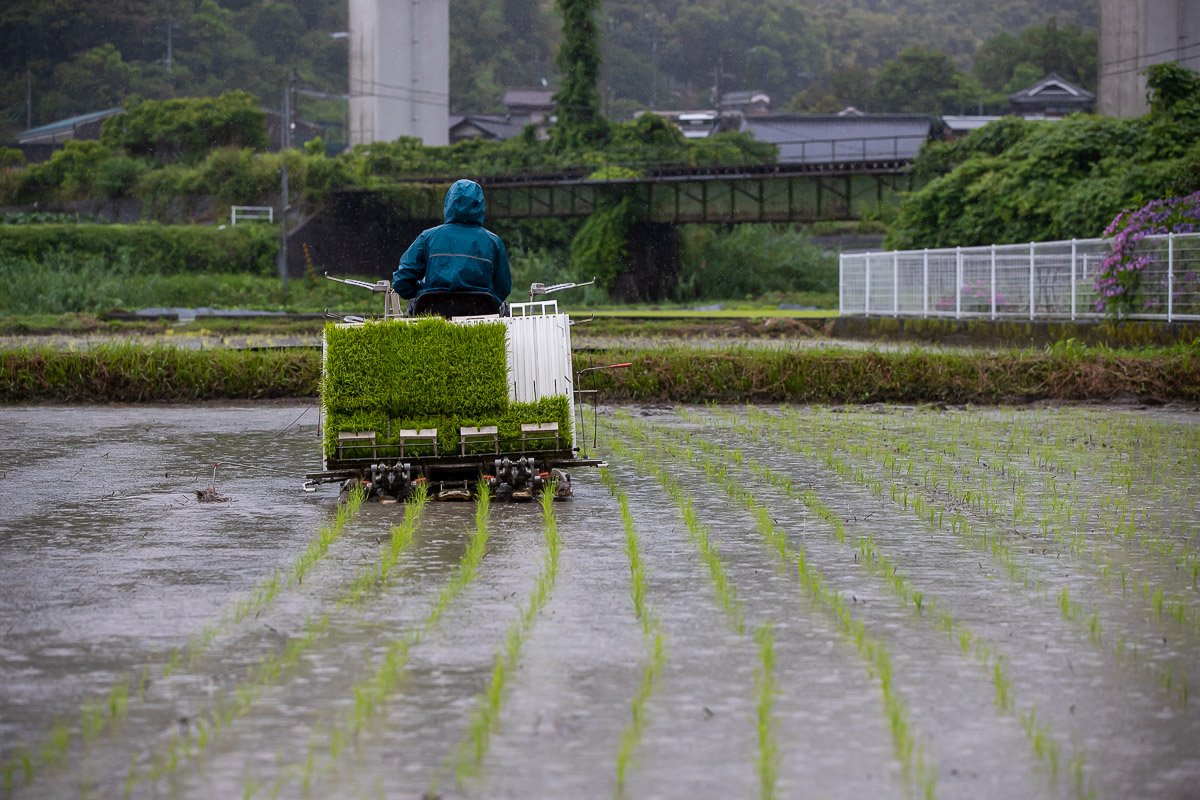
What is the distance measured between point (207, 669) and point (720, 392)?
1111 cm

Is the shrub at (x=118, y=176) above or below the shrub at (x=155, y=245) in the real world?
above

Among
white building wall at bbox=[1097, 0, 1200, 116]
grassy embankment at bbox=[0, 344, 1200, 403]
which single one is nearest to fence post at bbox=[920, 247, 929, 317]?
grassy embankment at bbox=[0, 344, 1200, 403]

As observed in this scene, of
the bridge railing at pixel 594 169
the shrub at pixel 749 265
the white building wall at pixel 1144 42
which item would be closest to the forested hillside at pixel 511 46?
the bridge railing at pixel 594 169

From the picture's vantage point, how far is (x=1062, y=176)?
31500 millimetres

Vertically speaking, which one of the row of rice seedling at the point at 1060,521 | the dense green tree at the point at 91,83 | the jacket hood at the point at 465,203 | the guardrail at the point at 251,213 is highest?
the dense green tree at the point at 91,83

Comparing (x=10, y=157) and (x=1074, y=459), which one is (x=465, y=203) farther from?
(x=10, y=157)

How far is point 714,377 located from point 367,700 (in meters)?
11.3

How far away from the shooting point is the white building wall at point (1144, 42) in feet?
183

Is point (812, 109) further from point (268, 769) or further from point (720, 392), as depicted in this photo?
point (268, 769)

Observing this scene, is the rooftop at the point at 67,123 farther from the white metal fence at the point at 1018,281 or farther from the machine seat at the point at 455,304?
the machine seat at the point at 455,304

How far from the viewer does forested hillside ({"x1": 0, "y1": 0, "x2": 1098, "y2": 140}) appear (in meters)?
76.2

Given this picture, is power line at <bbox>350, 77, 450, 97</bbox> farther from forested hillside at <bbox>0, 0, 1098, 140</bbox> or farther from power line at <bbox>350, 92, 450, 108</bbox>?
forested hillside at <bbox>0, 0, 1098, 140</bbox>

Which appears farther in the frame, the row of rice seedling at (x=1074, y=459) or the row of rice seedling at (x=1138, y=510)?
the row of rice seedling at (x=1074, y=459)

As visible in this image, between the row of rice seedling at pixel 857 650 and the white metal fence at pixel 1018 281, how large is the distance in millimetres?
13987
